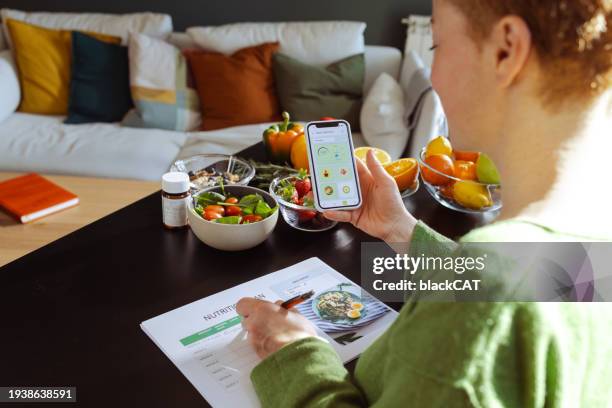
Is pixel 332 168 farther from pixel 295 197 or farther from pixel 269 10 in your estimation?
pixel 269 10

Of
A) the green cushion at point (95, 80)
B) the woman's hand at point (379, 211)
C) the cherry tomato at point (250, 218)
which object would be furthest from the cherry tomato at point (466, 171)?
the green cushion at point (95, 80)

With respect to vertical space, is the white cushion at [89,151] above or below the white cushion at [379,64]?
below

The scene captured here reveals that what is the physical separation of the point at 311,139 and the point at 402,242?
272mm

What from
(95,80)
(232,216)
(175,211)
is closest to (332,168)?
(232,216)

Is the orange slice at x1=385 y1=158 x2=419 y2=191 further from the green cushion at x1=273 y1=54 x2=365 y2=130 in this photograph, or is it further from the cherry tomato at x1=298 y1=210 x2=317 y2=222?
the green cushion at x1=273 y1=54 x2=365 y2=130

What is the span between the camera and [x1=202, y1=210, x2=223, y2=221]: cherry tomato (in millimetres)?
1178

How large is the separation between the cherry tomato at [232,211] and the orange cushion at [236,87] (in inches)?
76.3

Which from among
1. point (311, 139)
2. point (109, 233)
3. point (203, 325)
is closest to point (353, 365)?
point (203, 325)

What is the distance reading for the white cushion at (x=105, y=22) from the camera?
11.0ft

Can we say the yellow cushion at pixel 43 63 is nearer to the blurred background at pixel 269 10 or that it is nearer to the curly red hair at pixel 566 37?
the blurred background at pixel 269 10

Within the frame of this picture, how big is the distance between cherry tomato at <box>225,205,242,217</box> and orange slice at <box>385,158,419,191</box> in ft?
1.27

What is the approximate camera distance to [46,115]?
10.8 ft

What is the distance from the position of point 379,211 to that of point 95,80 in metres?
2.46

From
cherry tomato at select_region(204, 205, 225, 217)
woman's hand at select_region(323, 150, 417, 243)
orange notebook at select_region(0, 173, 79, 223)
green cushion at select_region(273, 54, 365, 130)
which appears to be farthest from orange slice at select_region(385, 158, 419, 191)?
green cushion at select_region(273, 54, 365, 130)
